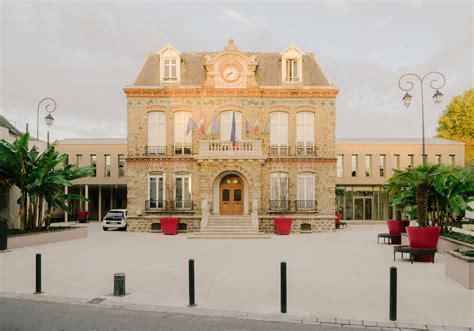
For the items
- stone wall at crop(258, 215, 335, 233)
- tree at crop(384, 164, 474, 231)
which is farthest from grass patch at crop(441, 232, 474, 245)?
stone wall at crop(258, 215, 335, 233)

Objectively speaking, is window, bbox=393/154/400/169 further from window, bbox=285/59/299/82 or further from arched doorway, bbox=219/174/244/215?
arched doorway, bbox=219/174/244/215

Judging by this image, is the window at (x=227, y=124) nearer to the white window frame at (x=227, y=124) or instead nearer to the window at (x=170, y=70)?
the white window frame at (x=227, y=124)

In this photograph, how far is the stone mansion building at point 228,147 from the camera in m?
28.1

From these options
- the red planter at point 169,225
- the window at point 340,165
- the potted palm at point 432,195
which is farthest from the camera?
the window at point 340,165

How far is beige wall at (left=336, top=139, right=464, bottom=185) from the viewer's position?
3956cm

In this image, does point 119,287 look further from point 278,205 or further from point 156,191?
point 278,205

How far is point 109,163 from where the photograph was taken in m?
40.4

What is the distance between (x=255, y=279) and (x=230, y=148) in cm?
1620

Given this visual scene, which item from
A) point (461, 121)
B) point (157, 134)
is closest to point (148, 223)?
point (157, 134)

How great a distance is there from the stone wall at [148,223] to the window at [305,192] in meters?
6.63

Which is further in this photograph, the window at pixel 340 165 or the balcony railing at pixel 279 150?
the window at pixel 340 165

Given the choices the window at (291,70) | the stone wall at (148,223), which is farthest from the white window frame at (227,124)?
the stone wall at (148,223)

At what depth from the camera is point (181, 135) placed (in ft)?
94.2

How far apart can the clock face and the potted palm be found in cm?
1259
